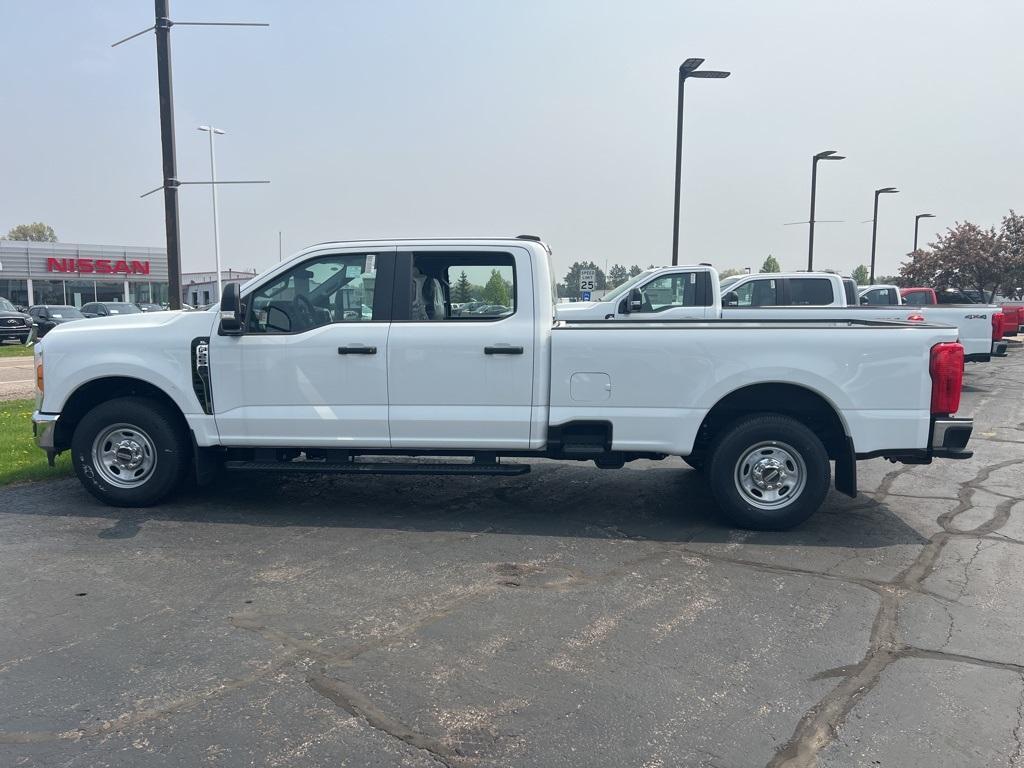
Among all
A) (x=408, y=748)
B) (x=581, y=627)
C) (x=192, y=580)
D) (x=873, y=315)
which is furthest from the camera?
(x=873, y=315)

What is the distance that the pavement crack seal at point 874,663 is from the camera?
3.26 m

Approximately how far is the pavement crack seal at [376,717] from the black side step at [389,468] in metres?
2.47

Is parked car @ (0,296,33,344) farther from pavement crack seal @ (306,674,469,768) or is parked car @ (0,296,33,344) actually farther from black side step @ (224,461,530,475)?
pavement crack seal @ (306,674,469,768)

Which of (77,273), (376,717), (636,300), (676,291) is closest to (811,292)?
(676,291)

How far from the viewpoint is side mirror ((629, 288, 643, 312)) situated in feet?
43.0

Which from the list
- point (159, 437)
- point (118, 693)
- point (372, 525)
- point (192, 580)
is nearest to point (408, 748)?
point (118, 693)

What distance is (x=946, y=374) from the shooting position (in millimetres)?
5797

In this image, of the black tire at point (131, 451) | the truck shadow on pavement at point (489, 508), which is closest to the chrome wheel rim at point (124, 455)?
the black tire at point (131, 451)

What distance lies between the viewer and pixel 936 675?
3.86 metres

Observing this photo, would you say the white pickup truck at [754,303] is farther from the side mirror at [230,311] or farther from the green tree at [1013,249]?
the green tree at [1013,249]

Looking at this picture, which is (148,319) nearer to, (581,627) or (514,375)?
(514,375)

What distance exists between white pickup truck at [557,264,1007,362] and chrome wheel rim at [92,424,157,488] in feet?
19.8

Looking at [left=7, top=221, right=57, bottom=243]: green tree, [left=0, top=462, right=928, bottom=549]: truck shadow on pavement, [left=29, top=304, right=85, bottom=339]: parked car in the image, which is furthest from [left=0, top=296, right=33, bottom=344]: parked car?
[left=7, top=221, right=57, bottom=243]: green tree

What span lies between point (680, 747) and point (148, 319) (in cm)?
533
